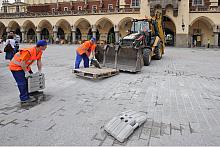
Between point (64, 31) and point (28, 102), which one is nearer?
point (28, 102)

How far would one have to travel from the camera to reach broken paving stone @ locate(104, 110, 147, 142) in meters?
3.73

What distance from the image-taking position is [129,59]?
410 inches

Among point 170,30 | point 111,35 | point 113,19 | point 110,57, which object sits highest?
point 113,19

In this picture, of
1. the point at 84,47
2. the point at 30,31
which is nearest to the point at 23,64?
the point at 84,47

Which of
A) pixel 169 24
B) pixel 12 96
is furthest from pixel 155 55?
pixel 169 24

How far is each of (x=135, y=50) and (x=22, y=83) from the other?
6.08 metres

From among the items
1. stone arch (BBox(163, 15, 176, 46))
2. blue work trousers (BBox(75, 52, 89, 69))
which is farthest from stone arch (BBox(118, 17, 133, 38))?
blue work trousers (BBox(75, 52, 89, 69))

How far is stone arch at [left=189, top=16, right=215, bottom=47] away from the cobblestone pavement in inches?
1155

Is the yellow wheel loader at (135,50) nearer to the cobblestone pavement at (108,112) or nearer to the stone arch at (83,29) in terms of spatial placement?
the cobblestone pavement at (108,112)

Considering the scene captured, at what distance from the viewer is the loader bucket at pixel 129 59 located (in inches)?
395

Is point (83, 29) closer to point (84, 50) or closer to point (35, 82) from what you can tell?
point (84, 50)

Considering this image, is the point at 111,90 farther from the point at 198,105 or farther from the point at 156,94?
the point at 198,105

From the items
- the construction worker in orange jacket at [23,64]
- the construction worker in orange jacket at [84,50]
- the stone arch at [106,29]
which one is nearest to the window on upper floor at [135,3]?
the stone arch at [106,29]

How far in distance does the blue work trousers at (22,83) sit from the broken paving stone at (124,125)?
2.46 metres
